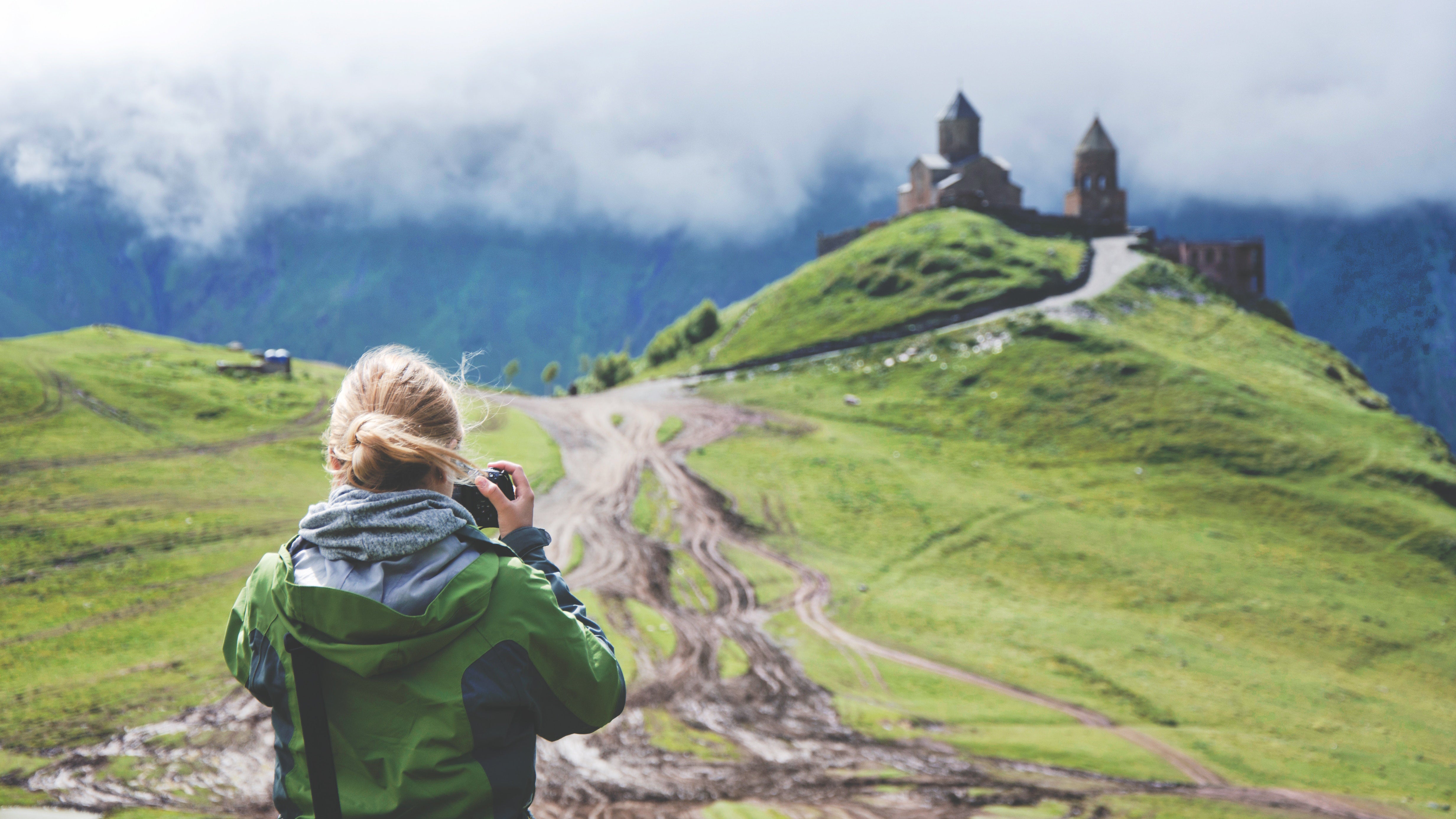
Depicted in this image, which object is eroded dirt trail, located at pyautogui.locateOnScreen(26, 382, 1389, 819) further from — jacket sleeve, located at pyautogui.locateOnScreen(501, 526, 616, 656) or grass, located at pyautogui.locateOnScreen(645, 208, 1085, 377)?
grass, located at pyautogui.locateOnScreen(645, 208, 1085, 377)

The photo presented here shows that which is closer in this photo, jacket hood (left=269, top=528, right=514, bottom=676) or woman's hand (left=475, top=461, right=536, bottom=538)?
jacket hood (left=269, top=528, right=514, bottom=676)

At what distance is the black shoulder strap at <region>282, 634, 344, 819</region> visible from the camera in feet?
11.1

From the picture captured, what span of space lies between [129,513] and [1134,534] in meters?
36.7

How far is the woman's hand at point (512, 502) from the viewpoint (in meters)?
3.88

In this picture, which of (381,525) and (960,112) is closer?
(381,525)

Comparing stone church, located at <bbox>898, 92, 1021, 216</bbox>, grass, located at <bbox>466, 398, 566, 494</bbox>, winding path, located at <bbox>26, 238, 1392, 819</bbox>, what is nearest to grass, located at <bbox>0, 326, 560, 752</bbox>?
grass, located at <bbox>466, 398, 566, 494</bbox>

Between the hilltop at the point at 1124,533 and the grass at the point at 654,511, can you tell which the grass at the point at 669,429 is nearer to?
the hilltop at the point at 1124,533

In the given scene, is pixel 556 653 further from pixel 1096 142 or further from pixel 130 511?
pixel 1096 142

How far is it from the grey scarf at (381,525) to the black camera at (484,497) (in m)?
0.39

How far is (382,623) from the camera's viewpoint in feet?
10.9

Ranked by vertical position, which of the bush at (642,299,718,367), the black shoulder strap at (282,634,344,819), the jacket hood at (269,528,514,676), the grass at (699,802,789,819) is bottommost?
the grass at (699,802,789,819)

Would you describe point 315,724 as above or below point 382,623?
below

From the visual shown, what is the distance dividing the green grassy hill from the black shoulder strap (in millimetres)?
9083

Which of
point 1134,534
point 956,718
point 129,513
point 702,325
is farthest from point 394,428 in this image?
point 702,325
